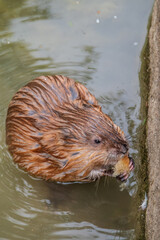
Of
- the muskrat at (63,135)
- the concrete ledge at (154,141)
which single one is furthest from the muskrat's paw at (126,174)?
the concrete ledge at (154,141)

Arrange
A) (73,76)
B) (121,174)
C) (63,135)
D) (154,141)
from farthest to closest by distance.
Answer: (73,76), (154,141), (121,174), (63,135)

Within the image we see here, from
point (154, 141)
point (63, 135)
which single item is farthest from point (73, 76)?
point (63, 135)

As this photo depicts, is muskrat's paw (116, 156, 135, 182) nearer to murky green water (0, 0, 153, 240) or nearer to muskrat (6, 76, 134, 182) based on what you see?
muskrat (6, 76, 134, 182)

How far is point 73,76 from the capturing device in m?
4.48

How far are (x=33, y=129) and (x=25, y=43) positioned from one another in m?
1.97

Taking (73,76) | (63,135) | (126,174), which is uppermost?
(63,135)

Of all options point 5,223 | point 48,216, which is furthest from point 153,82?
point 5,223

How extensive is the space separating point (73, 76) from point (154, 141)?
4.87ft

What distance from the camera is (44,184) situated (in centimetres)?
358

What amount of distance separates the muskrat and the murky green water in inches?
12.0

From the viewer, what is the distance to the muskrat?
2.93 meters

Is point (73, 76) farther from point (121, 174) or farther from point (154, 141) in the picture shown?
point (121, 174)

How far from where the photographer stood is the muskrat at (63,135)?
2.93 metres

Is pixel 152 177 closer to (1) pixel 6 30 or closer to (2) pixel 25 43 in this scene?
(2) pixel 25 43
